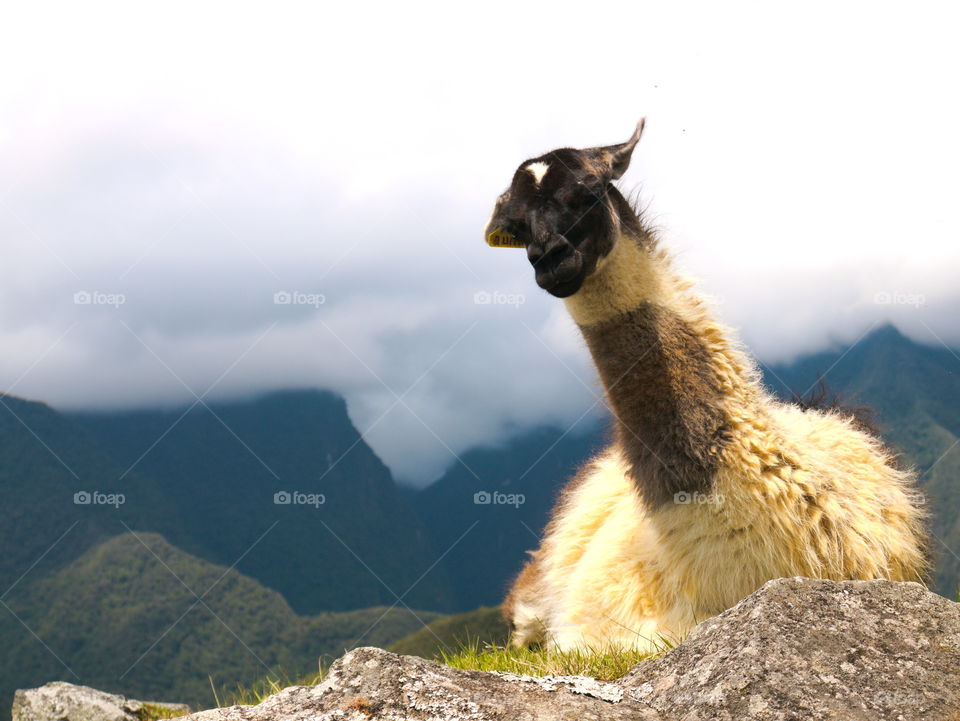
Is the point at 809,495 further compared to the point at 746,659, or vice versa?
the point at 809,495

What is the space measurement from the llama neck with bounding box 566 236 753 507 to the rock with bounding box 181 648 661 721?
2.27 m

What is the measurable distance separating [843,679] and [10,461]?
185948 mm

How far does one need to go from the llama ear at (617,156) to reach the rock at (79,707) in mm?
4890

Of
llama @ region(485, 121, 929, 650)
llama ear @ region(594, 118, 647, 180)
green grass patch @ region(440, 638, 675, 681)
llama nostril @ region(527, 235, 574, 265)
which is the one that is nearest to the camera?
green grass patch @ region(440, 638, 675, 681)

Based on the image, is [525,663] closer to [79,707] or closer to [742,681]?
[742,681]

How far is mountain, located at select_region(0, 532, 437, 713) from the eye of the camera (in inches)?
4914

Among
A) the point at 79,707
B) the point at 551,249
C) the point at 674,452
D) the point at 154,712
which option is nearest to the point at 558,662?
the point at 674,452

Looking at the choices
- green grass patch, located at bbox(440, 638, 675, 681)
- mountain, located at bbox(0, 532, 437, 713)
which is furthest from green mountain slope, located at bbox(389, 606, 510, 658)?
mountain, located at bbox(0, 532, 437, 713)

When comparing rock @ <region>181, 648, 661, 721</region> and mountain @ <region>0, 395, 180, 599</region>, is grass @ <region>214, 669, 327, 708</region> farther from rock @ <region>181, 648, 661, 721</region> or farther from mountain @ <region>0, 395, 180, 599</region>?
mountain @ <region>0, 395, 180, 599</region>

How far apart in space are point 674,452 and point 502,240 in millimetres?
1722

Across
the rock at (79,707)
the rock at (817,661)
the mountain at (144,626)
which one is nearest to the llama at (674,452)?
the rock at (817,661)

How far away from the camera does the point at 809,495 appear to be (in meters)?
5.00

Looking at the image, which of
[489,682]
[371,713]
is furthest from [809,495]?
[371,713]

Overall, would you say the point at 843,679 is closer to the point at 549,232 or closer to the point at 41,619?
the point at 549,232
